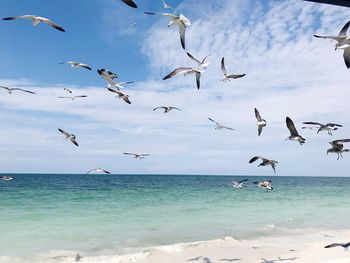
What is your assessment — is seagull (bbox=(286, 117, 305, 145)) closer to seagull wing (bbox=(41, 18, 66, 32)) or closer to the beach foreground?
seagull wing (bbox=(41, 18, 66, 32))

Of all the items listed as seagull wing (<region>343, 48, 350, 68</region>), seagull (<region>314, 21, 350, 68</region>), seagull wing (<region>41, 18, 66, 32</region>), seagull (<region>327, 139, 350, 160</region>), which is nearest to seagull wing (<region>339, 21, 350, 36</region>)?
seagull (<region>314, 21, 350, 68</region>)

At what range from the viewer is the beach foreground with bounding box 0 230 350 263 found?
13.4 m

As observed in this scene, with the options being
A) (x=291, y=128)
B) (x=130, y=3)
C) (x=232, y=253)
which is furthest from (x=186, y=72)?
(x=232, y=253)

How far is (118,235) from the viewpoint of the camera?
775 inches

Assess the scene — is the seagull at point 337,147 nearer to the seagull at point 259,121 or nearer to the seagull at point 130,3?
the seagull at point 259,121

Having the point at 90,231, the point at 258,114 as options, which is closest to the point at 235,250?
the point at 258,114

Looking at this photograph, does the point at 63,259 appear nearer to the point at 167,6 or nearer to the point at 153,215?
the point at 167,6

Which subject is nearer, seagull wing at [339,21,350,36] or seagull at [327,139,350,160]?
seagull wing at [339,21,350,36]

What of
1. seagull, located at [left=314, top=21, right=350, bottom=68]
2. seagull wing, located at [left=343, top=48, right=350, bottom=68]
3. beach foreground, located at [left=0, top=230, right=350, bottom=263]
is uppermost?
seagull, located at [left=314, top=21, right=350, bottom=68]

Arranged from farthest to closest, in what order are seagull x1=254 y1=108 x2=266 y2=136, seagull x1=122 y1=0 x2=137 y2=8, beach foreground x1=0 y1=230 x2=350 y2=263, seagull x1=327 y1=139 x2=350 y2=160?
beach foreground x1=0 y1=230 x2=350 y2=263, seagull x1=254 y1=108 x2=266 y2=136, seagull x1=327 y1=139 x2=350 y2=160, seagull x1=122 y1=0 x2=137 y2=8

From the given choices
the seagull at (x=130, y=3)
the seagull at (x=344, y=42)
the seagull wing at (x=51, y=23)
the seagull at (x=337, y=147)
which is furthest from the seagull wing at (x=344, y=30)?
the seagull wing at (x=51, y=23)

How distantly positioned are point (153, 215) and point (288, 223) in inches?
371

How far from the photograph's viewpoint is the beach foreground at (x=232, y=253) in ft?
43.8

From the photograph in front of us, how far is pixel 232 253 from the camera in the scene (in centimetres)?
1458
